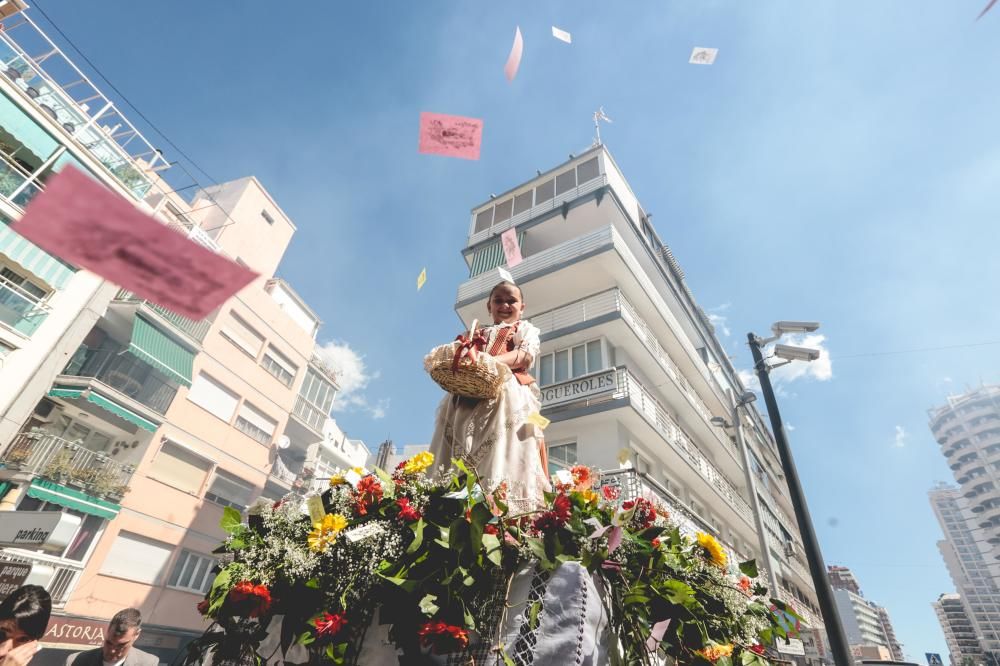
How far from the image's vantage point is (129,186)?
1834 centimetres

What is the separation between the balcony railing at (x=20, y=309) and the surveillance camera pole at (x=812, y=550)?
20608 mm

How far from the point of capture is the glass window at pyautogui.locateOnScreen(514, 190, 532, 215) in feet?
Answer: 65.6

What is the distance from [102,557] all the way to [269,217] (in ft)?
65.7

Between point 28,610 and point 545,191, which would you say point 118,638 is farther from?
point 545,191

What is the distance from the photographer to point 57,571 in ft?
51.6

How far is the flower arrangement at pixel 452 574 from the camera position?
1800 millimetres

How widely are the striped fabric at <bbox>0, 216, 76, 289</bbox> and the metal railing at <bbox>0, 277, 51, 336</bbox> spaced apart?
0.70 meters

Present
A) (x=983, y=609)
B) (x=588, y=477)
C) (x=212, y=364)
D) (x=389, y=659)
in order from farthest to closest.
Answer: (x=983, y=609) → (x=212, y=364) → (x=588, y=477) → (x=389, y=659)

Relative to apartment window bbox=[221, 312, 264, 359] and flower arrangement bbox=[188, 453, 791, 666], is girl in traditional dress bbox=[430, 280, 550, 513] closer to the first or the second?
flower arrangement bbox=[188, 453, 791, 666]

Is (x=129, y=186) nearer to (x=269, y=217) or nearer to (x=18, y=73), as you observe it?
(x=18, y=73)

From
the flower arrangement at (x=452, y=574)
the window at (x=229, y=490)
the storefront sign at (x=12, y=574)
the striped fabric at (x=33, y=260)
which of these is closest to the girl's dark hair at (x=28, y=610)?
the flower arrangement at (x=452, y=574)

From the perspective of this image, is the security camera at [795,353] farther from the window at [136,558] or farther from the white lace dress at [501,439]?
the window at [136,558]

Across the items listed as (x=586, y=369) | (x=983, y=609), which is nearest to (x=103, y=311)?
(x=586, y=369)

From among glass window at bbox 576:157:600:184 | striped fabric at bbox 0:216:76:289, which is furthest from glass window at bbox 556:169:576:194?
striped fabric at bbox 0:216:76:289
